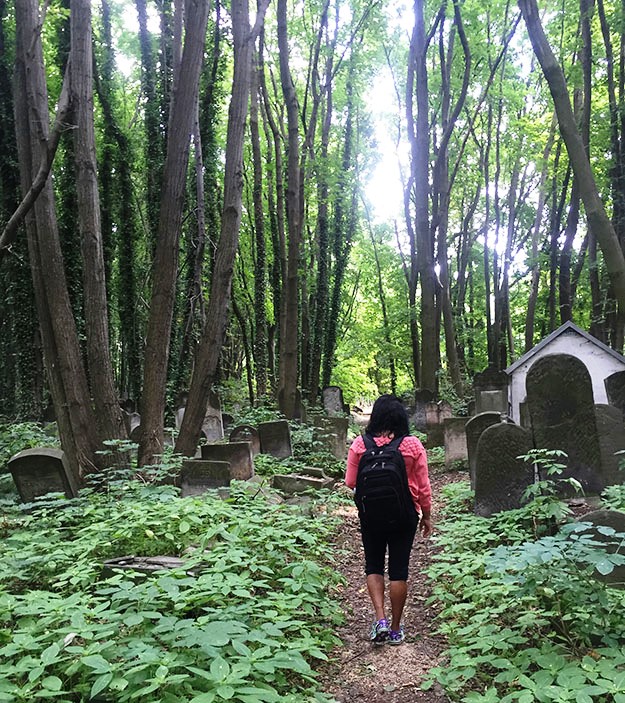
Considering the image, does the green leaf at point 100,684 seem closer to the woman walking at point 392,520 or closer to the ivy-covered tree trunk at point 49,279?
the woman walking at point 392,520

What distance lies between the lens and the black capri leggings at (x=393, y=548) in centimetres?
375

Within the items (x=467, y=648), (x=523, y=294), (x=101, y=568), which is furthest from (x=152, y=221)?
(x=523, y=294)

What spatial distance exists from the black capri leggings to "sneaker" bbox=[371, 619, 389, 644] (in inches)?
10.9

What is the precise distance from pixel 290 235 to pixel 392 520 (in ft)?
31.1

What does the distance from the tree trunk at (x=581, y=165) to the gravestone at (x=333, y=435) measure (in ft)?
18.7

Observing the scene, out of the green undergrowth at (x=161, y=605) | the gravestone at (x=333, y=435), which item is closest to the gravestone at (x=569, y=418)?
the green undergrowth at (x=161, y=605)

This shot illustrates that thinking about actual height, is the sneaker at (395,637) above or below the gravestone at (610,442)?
below

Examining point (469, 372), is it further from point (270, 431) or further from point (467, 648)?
point (467, 648)

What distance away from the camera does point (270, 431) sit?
32.4 feet

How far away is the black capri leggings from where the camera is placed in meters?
→ 3.75

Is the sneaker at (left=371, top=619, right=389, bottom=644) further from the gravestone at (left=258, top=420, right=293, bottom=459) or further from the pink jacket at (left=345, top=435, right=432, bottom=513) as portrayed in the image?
the gravestone at (left=258, top=420, right=293, bottom=459)

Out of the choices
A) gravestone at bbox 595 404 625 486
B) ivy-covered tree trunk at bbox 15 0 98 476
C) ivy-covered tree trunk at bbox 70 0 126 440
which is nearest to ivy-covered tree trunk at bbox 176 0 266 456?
ivy-covered tree trunk at bbox 70 0 126 440

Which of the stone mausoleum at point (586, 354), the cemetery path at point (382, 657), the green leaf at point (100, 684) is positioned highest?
the stone mausoleum at point (586, 354)

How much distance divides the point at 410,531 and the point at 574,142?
536 cm
